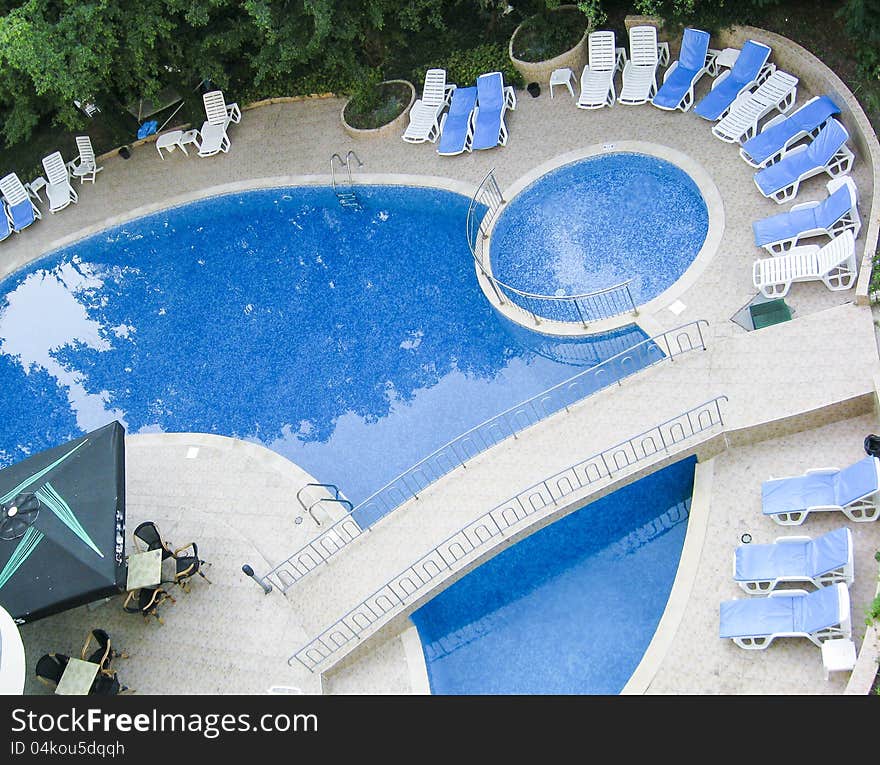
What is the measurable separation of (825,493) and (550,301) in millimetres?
5827

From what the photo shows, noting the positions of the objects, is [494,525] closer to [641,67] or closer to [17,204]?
[641,67]

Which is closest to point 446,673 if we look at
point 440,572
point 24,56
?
point 440,572

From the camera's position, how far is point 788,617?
10977 mm

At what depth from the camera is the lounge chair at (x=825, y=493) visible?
1142cm

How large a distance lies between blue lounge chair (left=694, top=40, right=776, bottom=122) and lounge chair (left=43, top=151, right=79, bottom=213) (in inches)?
556

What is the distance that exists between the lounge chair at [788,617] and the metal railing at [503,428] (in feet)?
13.1

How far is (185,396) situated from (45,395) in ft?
10.6

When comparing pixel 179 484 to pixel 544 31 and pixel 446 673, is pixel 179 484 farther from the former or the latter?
pixel 544 31

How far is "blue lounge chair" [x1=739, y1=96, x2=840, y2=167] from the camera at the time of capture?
52.7 feet

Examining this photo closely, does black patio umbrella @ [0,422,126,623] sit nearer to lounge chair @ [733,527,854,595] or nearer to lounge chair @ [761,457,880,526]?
lounge chair @ [733,527,854,595]

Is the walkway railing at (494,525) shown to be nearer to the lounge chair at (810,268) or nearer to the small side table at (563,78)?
the lounge chair at (810,268)

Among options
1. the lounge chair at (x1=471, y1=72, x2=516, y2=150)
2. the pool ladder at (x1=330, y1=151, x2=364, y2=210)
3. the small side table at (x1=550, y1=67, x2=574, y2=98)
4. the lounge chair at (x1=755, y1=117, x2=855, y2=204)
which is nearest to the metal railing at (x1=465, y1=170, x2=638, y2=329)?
the lounge chair at (x1=471, y1=72, x2=516, y2=150)

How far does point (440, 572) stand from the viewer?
12.6m

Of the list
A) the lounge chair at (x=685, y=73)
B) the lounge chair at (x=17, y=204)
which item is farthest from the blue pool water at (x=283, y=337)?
the lounge chair at (x=685, y=73)
